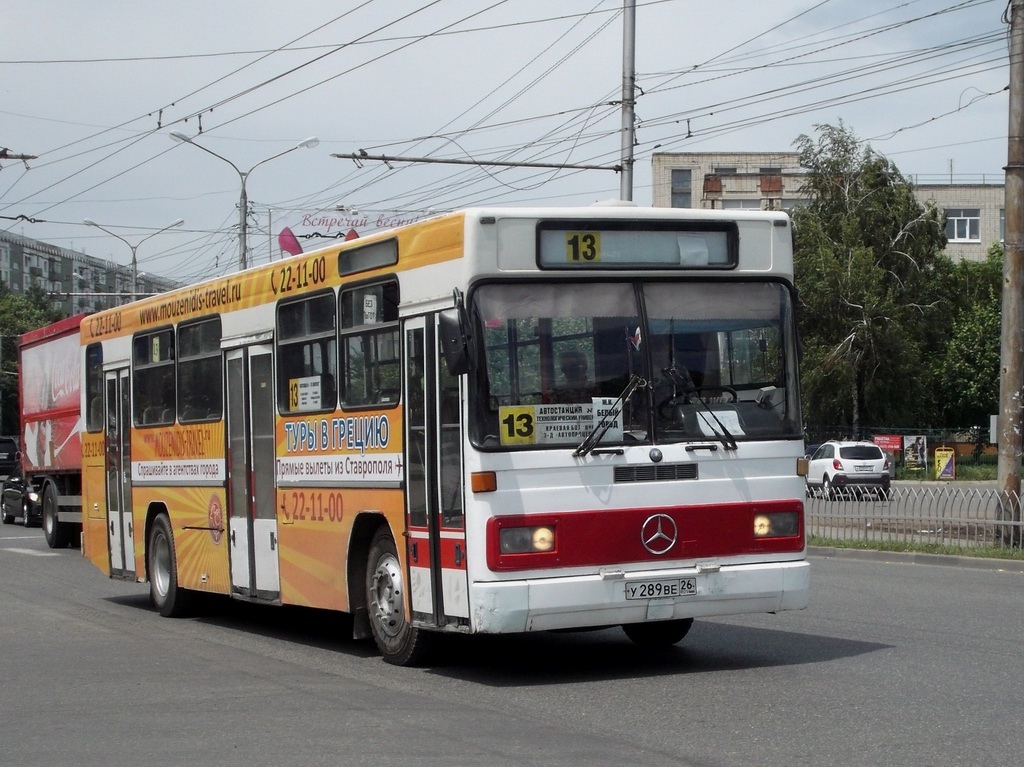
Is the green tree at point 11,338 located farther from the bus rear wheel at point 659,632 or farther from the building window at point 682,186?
the bus rear wheel at point 659,632

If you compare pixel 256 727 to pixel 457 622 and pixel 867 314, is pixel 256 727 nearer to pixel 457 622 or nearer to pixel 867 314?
pixel 457 622

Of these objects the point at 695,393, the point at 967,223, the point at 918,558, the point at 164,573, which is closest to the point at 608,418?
the point at 695,393

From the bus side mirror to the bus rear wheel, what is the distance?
9.51ft

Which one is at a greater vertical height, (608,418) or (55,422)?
(608,418)

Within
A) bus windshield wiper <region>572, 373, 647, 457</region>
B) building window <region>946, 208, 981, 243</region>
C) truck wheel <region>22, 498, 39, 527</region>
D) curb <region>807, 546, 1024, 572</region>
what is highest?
building window <region>946, 208, 981, 243</region>

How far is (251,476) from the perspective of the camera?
1248 cm

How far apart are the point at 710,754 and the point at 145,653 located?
5903 millimetres

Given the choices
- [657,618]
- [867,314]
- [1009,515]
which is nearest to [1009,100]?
[1009,515]

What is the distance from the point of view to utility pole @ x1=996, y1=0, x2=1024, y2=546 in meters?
21.0

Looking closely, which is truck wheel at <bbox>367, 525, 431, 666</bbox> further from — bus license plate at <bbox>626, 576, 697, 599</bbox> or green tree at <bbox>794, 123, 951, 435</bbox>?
green tree at <bbox>794, 123, 951, 435</bbox>

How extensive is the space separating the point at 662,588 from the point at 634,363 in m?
1.40

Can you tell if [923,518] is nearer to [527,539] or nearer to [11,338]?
[527,539]

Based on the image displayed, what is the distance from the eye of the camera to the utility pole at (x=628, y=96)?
25734 millimetres

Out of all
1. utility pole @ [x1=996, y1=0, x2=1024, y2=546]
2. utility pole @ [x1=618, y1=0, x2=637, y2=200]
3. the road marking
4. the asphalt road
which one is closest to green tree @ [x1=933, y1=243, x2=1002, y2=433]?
utility pole @ [x1=618, y1=0, x2=637, y2=200]
